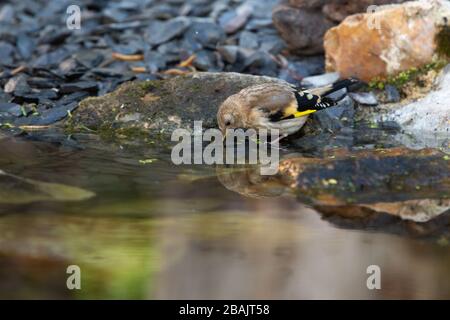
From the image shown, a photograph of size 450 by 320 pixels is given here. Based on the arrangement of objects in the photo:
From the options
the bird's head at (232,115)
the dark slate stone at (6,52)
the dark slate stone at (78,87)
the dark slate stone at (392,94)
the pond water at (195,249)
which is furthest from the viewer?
the dark slate stone at (6,52)

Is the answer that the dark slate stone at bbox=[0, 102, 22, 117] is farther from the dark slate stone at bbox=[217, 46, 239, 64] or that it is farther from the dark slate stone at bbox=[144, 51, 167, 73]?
the dark slate stone at bbox=[217, 46, 239, 64]

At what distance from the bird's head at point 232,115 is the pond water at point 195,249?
4.21ft

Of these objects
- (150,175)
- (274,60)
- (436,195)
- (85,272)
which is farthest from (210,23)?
(85,272)

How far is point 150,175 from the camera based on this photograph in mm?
6066

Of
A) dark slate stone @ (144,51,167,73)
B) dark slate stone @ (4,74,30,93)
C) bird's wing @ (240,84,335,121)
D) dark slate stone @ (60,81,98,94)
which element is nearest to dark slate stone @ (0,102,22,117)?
dark slate stone @ (4,74,30,93)

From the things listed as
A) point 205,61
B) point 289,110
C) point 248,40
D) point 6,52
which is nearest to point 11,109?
point 6,52

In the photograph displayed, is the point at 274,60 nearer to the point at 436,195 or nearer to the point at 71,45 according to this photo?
the point at 71,45

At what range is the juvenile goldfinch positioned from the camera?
705 centimetres

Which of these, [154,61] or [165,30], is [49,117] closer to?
[154,61]

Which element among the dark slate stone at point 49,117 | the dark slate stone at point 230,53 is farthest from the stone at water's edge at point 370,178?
the dark slate stone at point 230,53

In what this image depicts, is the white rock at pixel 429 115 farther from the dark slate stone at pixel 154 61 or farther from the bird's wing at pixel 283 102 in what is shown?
the dark slate stone at pixel 154 61

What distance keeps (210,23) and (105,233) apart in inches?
233

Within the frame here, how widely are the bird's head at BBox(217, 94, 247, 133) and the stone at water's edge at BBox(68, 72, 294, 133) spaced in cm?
49

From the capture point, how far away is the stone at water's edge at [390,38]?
8.10 metres
